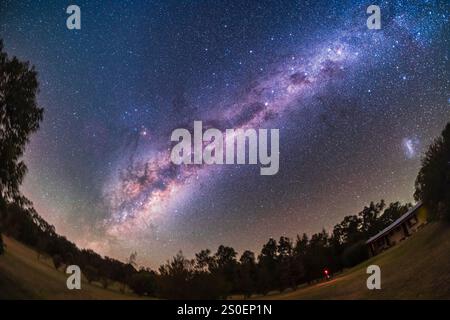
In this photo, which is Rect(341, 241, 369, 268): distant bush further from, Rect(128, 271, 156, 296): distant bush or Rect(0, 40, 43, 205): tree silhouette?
Rect(0, 40, 43, 205): tree silhouette

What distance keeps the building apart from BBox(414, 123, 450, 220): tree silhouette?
312 inches

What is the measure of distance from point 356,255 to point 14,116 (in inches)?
2038

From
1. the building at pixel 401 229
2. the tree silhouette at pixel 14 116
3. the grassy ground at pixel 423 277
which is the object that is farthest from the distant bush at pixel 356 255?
the tree silhouette at pixel 14 116

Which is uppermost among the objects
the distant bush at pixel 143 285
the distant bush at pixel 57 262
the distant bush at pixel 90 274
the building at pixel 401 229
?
the building at pixel 401 229

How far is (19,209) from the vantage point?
17.7 m

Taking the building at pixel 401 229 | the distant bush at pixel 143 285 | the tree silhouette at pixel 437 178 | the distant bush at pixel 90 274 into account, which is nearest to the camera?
the tree silhouette at pixel 437 178

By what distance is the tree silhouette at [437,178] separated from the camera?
1148 inches

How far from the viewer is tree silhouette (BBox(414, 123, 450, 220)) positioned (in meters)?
29.2

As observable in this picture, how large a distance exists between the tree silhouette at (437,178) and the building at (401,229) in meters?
7.92

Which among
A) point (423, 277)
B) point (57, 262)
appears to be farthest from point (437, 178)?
point (57, 262)

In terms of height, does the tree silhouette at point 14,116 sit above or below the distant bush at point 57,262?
above

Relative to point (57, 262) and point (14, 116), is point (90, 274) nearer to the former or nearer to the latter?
point (57, 262)

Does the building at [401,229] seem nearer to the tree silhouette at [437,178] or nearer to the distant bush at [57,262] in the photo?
the tree silhouette at [437,178]
